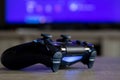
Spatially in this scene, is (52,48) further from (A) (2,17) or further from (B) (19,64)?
(A) (2,17)

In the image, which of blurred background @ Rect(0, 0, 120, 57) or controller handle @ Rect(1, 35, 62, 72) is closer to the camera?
controller handle @ Rect(1, 35, 62, 72)

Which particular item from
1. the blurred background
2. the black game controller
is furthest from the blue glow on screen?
the blurred background

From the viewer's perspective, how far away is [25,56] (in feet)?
2.29

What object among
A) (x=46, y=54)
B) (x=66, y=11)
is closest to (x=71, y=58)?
(x=46, y=54)

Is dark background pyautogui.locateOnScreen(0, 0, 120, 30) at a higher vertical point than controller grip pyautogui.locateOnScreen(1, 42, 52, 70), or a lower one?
lower

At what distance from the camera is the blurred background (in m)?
2.55

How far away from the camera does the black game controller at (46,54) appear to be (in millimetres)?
676

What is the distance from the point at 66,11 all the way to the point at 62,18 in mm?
61

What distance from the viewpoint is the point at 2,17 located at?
2.71m

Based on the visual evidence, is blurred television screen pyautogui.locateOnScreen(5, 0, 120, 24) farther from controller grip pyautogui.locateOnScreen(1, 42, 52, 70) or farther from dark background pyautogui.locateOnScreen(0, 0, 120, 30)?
controller grip pyautogui.locateOnScreen(1, 42, 52, 70)

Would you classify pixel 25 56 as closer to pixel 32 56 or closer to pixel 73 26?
pixel 32 56

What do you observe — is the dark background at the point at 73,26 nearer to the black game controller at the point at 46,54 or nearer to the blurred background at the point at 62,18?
the blurred background at the point at 62,18

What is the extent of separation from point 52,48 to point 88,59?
106 mm

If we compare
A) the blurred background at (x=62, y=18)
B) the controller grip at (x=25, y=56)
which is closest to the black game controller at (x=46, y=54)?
the controller grip at (x=25, y=56)
